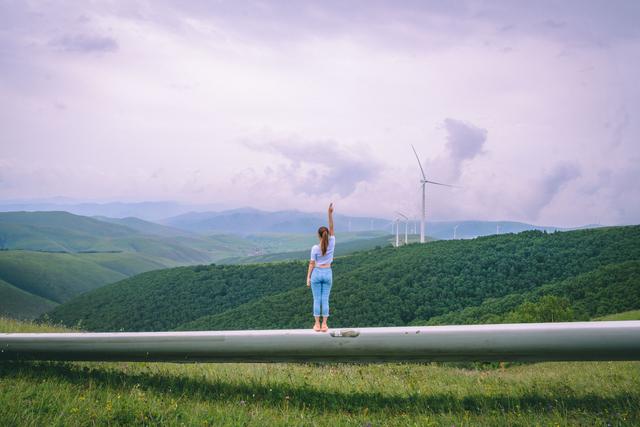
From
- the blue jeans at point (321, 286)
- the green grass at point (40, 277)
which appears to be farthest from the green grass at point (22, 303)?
the blue jeans at point (321, 286)

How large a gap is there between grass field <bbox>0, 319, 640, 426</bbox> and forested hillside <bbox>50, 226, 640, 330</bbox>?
64.7 m

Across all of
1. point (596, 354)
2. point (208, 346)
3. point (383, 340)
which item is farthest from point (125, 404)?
point (596, 354)

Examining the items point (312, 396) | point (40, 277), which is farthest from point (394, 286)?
point (40, 277)

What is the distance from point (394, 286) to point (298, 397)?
7789cm

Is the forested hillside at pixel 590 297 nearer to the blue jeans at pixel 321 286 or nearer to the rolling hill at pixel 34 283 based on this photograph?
the blue jeans at pixel 321 286

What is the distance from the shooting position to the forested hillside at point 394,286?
253ft

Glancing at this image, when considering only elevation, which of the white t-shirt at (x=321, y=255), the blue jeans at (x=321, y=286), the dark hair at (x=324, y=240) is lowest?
the blue jeans at (x=321, y=286)

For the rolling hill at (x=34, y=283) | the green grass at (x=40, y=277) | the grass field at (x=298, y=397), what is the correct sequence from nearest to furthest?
1. the grass field at (x=298, y=397)
2. the rolling hill at (x=34, y=283)
3. the green grass at (x=40, y=277)

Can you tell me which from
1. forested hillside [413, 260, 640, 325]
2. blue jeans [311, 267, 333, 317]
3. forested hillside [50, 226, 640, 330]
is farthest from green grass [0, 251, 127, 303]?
blue jeans [311, 267, 333, 317]

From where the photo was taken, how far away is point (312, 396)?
689cm

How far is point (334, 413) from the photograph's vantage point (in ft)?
20.5

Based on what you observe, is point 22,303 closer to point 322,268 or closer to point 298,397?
point 322,268

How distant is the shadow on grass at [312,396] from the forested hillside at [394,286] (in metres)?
65.4

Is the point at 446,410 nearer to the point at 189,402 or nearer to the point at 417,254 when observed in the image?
the point at 189,402
